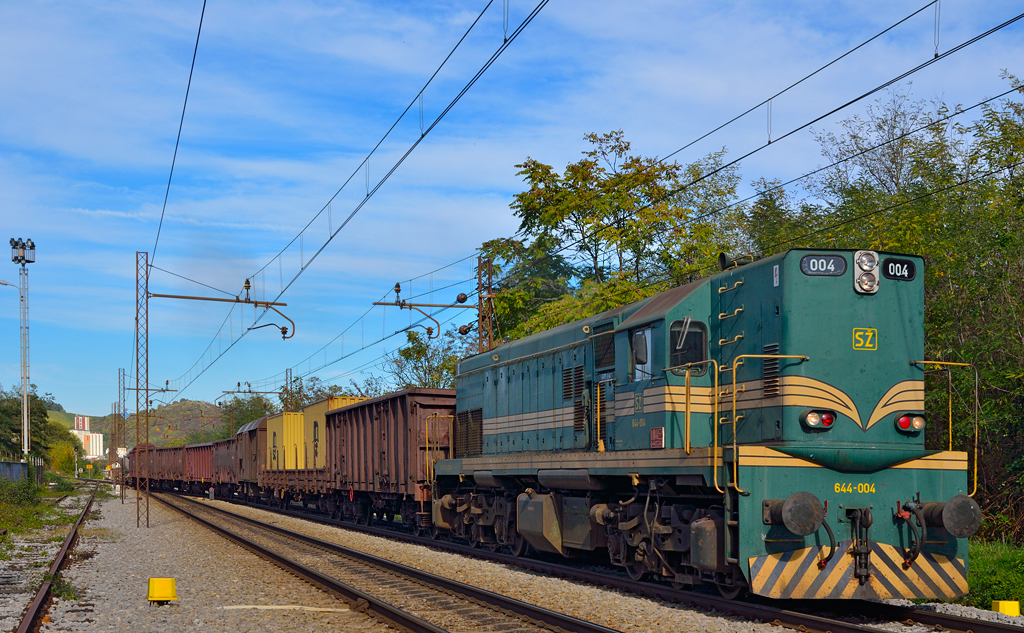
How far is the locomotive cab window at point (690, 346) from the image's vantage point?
34.4 ft

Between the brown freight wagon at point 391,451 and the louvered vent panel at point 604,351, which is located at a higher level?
the louvered vent panel at point 604,351

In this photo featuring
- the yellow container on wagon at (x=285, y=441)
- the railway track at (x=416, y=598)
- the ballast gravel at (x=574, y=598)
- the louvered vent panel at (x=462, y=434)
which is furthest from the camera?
the yellow container on wagon at (x=285, y=441)

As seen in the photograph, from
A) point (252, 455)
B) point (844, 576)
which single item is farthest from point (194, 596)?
point (252, 455)

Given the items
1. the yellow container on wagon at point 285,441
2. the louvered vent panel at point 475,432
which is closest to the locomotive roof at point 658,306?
the louvered vent panel at point 475,432

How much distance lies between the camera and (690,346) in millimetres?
10523

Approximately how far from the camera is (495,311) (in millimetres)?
26062

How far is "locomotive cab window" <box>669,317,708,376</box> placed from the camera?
34.4 ft

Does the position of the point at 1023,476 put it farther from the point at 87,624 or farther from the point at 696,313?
the point at 87,624

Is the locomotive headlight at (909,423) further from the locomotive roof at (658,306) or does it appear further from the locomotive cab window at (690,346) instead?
the locomotive roof at (658,306)

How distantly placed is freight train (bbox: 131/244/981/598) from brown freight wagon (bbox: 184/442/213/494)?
3836cm

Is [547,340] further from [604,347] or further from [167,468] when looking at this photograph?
[167,468]

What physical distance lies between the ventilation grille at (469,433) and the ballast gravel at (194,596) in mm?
4593

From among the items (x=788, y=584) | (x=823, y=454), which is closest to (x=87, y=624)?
(x=788, y=584)

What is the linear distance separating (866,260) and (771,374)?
1642 millimetres
